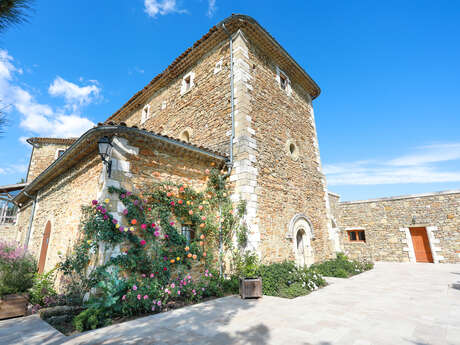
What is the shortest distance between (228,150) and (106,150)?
3.55 m

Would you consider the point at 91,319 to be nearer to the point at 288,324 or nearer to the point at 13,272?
the point at 288,324

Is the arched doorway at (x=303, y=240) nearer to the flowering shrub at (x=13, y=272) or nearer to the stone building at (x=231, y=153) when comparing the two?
the stone building at (x=231, y=153)

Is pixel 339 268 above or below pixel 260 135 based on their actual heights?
below

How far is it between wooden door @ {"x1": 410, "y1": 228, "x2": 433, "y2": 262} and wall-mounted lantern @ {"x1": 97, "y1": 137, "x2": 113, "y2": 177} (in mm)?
16010

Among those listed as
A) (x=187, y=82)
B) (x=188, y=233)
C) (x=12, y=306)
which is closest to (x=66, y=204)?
(x=12, y=306)

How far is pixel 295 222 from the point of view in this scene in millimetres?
7742

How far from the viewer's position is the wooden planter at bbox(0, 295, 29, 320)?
4.29 meters

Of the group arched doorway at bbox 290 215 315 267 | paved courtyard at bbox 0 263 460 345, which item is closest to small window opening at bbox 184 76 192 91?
arched doorway at bbox 290 215 315 267

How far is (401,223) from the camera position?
44.2ft

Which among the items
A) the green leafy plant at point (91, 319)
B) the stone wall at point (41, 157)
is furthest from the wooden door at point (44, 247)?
the stone wall at point (41, 157)

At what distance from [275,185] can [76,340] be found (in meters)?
5.94

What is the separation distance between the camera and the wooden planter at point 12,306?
14.1ft

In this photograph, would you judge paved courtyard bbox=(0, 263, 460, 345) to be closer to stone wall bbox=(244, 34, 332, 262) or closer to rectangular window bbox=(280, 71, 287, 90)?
stone wall bbox=(244, 34, 332, 262)

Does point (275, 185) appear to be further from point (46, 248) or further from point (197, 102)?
point (46, 248)
